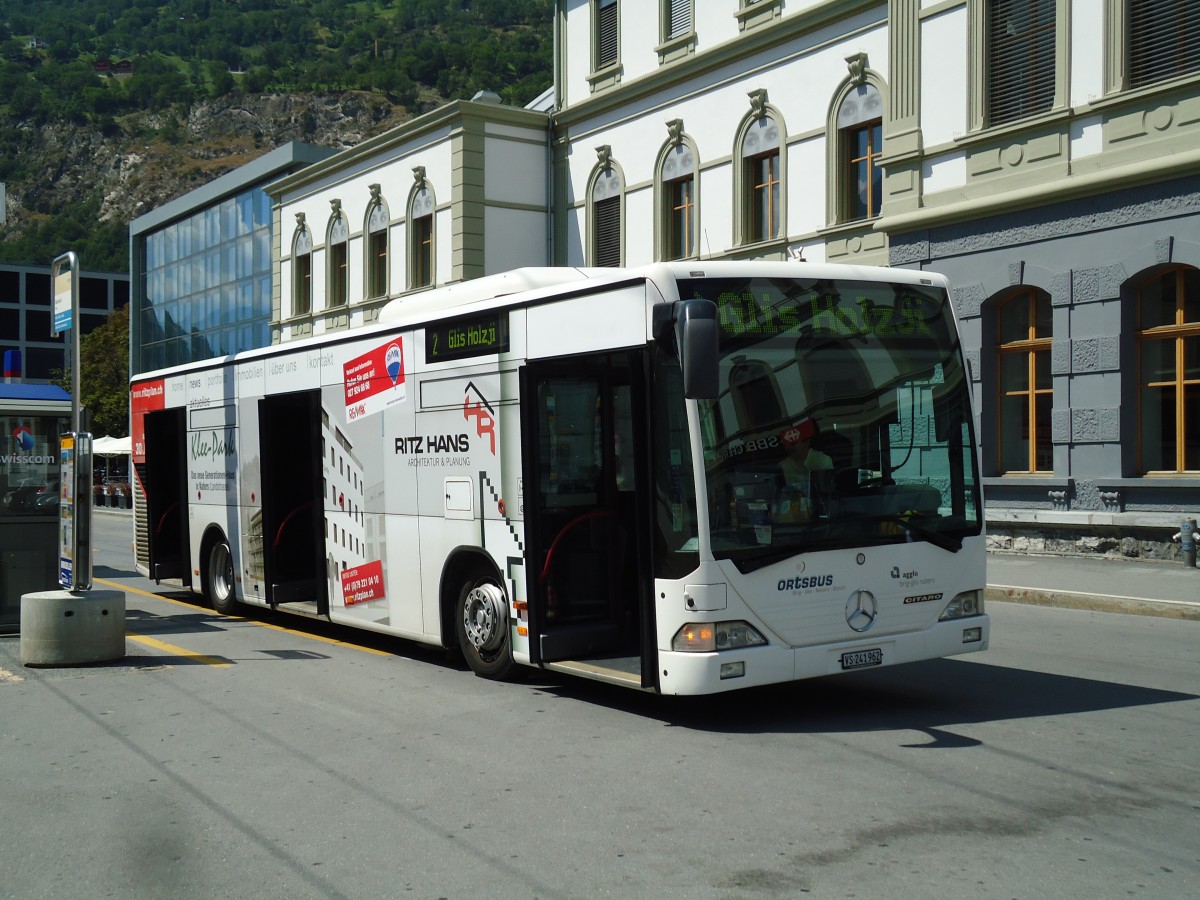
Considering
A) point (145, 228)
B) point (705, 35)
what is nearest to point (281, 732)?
point (705, 35)

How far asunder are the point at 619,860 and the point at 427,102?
519 ft

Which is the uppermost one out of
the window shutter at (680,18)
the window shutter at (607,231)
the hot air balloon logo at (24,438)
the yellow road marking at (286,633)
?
the window shutter at (680,18)

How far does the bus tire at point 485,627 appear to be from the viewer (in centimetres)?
970

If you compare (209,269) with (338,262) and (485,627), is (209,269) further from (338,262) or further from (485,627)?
(485,627)

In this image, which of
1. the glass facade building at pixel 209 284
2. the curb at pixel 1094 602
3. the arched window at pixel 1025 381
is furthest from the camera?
the glass facade building at pixel 209 284

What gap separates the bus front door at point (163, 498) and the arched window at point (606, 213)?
1429cm

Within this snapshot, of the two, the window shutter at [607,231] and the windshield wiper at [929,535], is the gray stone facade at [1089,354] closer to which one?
the windshield wiper at [929,535]

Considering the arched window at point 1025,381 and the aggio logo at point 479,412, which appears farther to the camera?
the arched window at point 1025,381

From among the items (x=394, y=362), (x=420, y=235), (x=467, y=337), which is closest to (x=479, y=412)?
(x=467, y=337)

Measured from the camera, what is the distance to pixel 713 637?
25.7ft

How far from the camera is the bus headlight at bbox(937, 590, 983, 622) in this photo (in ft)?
28.7

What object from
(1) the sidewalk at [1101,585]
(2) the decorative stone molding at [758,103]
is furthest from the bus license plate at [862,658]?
(2) the decorative stone molding at [758,103]

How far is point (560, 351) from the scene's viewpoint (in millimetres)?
9000

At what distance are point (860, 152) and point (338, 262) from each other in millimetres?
19487
